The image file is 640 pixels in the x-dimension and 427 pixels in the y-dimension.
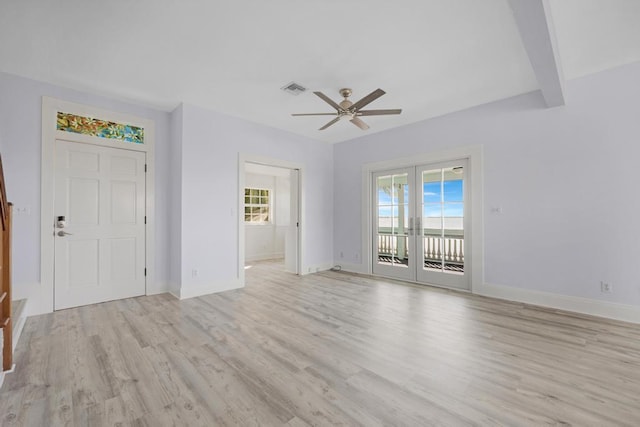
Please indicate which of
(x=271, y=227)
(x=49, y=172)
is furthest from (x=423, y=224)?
(x=49, y=172)

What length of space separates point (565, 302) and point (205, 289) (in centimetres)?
486

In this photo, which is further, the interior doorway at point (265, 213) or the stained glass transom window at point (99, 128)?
the interior doorway at point (265, 213)

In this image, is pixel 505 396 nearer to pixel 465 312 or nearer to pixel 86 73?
pixel 465 312

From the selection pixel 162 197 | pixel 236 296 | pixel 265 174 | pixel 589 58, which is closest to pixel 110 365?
pixel 236 296

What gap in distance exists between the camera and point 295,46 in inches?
105

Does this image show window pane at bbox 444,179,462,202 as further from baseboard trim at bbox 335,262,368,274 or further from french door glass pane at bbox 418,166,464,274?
baseboard trim at bbox 335,262,368,274

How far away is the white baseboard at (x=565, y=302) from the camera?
3029 mm

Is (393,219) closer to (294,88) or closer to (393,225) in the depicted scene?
(393,225)

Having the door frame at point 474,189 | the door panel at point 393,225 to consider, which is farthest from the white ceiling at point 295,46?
the door panel at point 393,225

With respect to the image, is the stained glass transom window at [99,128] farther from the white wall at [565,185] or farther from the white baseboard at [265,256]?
the white wall at [565,185]

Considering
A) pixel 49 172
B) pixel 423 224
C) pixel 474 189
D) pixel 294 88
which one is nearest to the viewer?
pixel 49 172

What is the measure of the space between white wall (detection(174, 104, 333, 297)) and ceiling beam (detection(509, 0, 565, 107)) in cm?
384

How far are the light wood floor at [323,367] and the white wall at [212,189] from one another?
784mm

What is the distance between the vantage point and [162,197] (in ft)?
14.1
